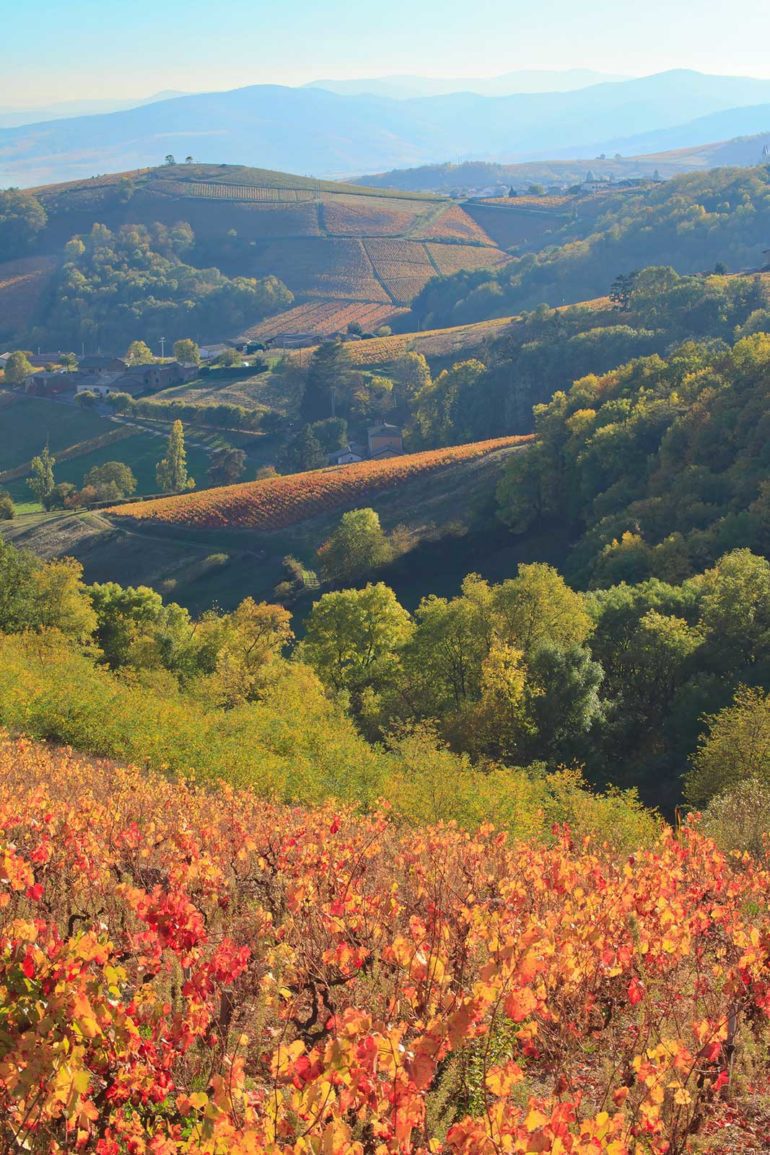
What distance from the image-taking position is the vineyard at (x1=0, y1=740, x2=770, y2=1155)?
759 cm

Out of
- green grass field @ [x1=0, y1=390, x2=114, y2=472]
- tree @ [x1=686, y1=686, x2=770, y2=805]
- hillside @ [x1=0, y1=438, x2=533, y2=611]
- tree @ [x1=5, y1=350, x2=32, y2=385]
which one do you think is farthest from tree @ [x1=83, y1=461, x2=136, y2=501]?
tree @ [x1=686, y1=686, x2=770, y2=805]

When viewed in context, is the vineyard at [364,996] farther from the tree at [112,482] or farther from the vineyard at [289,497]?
the tree at [112,482]

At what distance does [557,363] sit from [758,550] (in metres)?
71.9

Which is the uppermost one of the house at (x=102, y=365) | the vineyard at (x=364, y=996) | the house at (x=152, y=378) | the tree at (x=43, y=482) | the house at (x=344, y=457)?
the vineyard at (x=364, y=996)

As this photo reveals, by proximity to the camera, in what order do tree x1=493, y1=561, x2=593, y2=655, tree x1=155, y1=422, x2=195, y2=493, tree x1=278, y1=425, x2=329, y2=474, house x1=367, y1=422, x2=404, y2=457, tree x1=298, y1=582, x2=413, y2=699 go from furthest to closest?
house x1=367, y1=422, x2=404, y2=457
tree x1=278, y1=425, x2=329, y2=474
tree x1=155, y1=422, x2=195, y2=493
tree x1=298, y1=582, x2=413, y2=699
tree x1=493, y1=561, x2=593, y2=655

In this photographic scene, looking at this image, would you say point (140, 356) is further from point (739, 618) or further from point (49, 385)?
point (739, 618)

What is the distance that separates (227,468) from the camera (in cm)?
11638

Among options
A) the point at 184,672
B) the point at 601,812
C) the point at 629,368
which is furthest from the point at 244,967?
the point at 629,368

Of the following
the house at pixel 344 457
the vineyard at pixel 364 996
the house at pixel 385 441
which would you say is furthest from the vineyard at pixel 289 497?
the vineyard at pixel 364 996

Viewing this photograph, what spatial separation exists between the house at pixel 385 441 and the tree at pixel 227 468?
16683 mm

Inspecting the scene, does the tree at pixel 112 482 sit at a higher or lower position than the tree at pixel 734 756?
lower

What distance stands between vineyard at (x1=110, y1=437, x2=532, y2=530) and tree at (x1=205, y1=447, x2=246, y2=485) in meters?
13.4

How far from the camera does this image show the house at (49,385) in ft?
530

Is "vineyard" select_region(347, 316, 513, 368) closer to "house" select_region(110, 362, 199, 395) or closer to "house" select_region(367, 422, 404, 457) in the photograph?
"house" select_region(367, 422, 404, 457)
